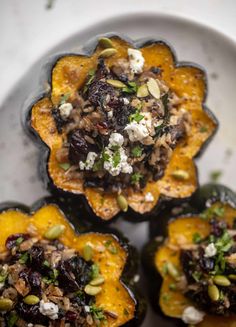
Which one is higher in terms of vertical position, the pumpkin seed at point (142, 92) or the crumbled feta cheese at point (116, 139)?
the pumpkin seed at point (142, 92)

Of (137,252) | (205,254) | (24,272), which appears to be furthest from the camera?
(137,252)

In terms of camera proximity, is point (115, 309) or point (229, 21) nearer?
point (115, 309)

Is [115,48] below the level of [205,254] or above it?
above

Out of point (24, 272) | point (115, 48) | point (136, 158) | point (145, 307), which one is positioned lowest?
point (145, 307)

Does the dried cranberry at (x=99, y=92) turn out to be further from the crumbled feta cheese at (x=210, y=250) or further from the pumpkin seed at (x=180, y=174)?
the crumbled feta cheese at (x=210, y=250)

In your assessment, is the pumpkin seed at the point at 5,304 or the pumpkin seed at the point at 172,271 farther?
the pumpkin seed at the point at 172,271

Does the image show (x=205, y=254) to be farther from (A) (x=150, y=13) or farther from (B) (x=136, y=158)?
(A) (x=150, y=13)

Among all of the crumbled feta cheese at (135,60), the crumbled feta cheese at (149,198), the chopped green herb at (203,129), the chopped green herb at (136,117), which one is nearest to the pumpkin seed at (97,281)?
the crumbled feta cheese at (149,198)

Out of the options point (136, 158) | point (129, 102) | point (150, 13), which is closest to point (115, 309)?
point (136, 158)
